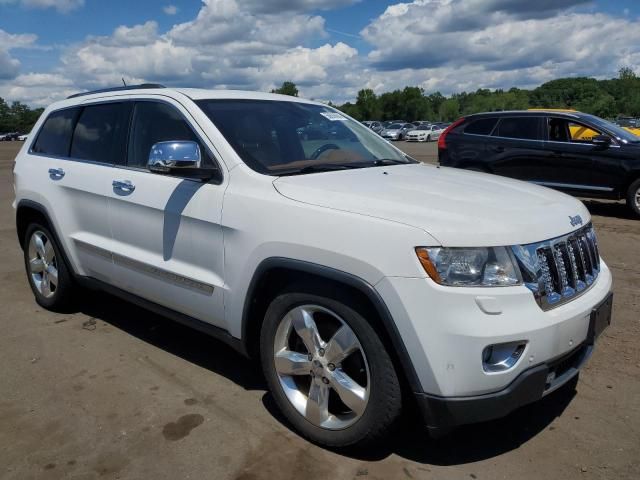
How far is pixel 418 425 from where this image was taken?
132 inches

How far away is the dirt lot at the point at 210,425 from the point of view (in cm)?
292

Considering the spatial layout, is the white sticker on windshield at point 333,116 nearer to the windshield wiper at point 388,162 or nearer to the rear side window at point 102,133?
the windshield wiper at point 388,162

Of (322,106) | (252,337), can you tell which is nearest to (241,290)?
(252,337)

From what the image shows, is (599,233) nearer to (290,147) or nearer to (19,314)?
(290,147)

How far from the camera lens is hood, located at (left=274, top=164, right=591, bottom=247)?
262 centimetres

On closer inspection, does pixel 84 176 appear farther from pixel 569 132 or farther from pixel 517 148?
pixel 569 132

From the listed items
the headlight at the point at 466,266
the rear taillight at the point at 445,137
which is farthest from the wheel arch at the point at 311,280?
the rear taillight at the point at 445,137

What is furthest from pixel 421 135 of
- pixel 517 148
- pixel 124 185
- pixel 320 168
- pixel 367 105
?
pixel 367 105

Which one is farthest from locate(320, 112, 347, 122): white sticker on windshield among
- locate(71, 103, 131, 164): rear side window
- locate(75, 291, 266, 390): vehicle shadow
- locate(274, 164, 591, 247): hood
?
locate(75, 291, 266, 390): vehicle shadow

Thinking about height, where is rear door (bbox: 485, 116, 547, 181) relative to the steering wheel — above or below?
below

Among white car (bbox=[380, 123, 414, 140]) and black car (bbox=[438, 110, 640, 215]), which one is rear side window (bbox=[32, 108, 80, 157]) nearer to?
black car (bbox=[438, 110, 640, 215])

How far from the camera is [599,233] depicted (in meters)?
8.27

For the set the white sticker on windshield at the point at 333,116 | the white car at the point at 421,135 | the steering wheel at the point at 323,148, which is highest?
the white sticker on windshield at the point at 333,116

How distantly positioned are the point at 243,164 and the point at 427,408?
5.41 ft
